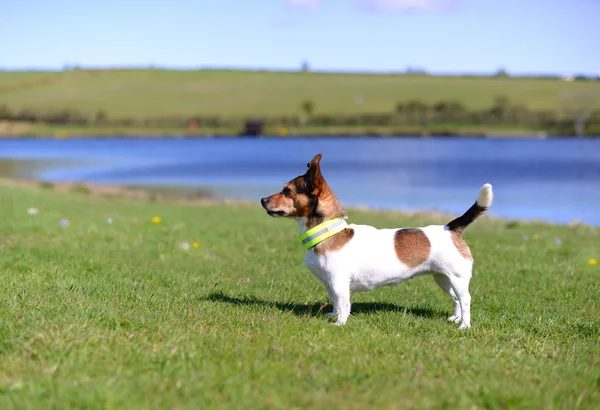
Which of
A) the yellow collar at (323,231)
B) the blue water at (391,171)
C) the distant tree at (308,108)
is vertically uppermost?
the distant tree at (308,108)

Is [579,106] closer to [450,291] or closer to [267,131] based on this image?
[267,131]

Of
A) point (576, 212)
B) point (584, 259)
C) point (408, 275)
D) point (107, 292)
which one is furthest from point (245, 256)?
point (576, 212)

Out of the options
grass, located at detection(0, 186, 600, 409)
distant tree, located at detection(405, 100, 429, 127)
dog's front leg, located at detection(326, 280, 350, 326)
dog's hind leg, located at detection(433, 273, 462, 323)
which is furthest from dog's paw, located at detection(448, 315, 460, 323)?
distant tree, located at detection(405, 100, 429, 127)

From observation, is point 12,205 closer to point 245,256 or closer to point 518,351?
point 245,256

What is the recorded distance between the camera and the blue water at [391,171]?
116 feet

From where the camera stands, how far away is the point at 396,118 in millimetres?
114438

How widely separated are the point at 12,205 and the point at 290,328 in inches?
586

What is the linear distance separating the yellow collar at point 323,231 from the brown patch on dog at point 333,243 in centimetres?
5

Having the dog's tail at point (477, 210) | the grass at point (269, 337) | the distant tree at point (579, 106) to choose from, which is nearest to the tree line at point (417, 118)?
the distant tree at point (579, 106)

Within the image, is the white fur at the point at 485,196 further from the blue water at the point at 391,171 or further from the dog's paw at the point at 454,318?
the blue water at the point at 391,171

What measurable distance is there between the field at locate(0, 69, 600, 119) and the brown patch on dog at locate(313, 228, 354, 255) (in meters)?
114

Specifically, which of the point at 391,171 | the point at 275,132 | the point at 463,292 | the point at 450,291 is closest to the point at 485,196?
the point at 463,292

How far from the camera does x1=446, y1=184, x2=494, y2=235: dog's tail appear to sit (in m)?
7.16

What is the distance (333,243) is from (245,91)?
448ft
